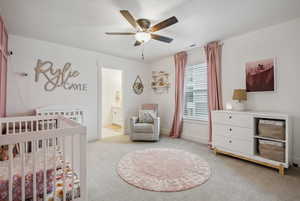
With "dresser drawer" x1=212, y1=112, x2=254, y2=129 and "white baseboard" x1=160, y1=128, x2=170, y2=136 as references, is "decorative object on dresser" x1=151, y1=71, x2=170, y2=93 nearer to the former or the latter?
"white baseboard" x1=160, y1=128, x2=170, y2=136

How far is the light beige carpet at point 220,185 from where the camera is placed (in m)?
1.61

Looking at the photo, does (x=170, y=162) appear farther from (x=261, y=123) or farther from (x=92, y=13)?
(x=92, y=13)

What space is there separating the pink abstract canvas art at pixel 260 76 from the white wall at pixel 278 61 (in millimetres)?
85

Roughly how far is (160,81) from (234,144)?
107 inches

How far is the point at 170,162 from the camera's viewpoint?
2.46 m

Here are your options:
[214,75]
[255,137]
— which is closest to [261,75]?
[214,75]

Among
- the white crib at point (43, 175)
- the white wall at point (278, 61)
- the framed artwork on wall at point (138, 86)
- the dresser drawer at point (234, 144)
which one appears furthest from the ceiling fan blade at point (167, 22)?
the framed artwork on wall at point (138, 86)

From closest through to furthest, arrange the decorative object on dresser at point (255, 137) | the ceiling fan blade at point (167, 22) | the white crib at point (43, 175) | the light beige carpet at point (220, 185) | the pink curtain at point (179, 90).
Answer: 1. the white crib at point (43, 175)
2. the light beige carpet at point (220, 185)
3. the ceiling fan blade at point (167, 22)
4. the decorative object on dresser at point (255, 137)
5. the pink curtain at point (179, 90)

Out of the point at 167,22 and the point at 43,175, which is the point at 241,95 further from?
the point at 43,175

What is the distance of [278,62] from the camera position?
249 centimetres

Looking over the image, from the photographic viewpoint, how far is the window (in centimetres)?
363

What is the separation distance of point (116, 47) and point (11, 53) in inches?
78.4

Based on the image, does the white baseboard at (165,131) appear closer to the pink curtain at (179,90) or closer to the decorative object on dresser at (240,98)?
the pink curtain at (179,90)

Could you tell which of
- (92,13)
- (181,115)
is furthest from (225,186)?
(92,13)
